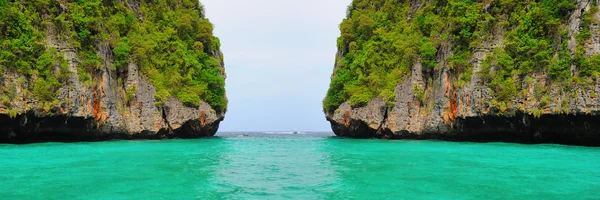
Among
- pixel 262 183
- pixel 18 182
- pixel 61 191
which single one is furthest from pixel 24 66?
pixel 262 183

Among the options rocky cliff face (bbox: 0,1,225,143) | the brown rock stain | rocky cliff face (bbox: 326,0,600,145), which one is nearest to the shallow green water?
rocky cliff face (bbox: 326,0,600,145)

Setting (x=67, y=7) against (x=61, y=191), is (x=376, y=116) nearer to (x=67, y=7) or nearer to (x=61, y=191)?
(x=67, y=7)

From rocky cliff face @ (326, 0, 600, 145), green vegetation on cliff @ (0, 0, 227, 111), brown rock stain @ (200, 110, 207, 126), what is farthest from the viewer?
brown rock stain @ (200, 110, 207, 126)

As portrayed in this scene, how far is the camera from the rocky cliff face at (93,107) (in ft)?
60.9

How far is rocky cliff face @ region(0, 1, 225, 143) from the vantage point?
731 inches

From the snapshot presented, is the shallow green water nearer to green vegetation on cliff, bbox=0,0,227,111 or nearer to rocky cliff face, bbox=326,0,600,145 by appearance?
rocky cliff face, bbox=326,0,600,145

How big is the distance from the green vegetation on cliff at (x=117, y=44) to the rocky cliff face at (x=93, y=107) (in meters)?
0.17

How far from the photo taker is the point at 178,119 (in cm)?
2769

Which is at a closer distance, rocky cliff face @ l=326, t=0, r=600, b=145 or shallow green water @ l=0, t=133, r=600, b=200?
shallow green water @ l=0, t=133, r=600, b=200

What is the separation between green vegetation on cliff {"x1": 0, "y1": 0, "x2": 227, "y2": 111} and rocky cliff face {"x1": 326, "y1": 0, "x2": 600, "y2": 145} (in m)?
12.5

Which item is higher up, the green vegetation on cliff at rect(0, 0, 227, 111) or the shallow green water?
the green vegetation on cliff at rect(0, 0, 227, 111)

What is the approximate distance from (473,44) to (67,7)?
22380 mm

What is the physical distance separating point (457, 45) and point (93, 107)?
68.4 feet

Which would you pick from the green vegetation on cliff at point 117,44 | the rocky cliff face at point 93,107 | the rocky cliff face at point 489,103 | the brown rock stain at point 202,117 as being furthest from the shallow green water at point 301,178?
the brown rock stain at point 202,117
